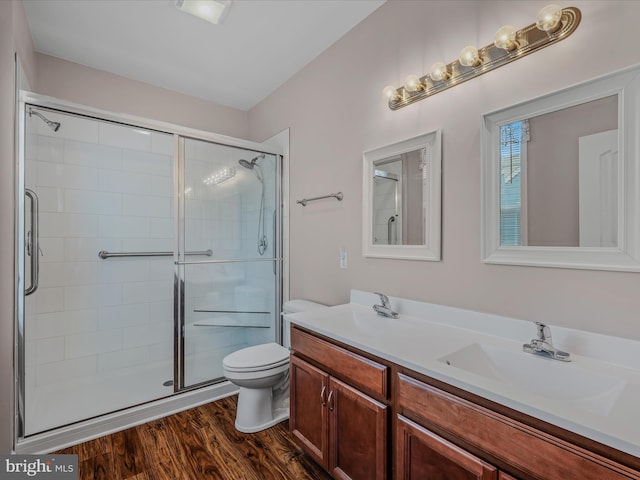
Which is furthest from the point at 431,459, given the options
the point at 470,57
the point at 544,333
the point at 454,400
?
the point at 470,57

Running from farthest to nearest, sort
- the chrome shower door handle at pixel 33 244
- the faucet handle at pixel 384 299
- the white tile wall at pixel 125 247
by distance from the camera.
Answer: the white tile wall at pixel 125 247, the chrome shower door handle at pixel 33 244, the faucet handle at pixel 384 299

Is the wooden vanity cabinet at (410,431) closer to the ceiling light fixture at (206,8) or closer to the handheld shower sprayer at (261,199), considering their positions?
the handheld shower sprayer at (261,199)

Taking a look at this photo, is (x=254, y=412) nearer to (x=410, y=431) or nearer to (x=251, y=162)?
(x=410, y=431)

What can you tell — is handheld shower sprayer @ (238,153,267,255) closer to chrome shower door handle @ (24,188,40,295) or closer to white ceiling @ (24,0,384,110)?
white ceiling @ (24,0,384,110)

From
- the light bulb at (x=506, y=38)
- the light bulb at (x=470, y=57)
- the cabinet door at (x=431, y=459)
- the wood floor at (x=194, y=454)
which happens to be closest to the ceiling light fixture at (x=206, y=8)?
the light bulb at (x=470, y=57)

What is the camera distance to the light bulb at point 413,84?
1.66 metres

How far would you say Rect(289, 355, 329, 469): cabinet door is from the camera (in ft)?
4.99

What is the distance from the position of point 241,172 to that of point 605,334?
2.56m

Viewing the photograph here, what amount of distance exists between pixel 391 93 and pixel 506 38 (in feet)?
1.97

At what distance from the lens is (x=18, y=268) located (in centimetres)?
175

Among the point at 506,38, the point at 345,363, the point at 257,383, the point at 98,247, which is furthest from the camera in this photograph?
the point at 98,247

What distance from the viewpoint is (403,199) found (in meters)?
1.79

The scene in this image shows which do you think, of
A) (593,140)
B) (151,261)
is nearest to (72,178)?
(151,261)

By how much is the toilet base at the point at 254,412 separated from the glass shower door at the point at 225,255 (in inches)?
24.2
